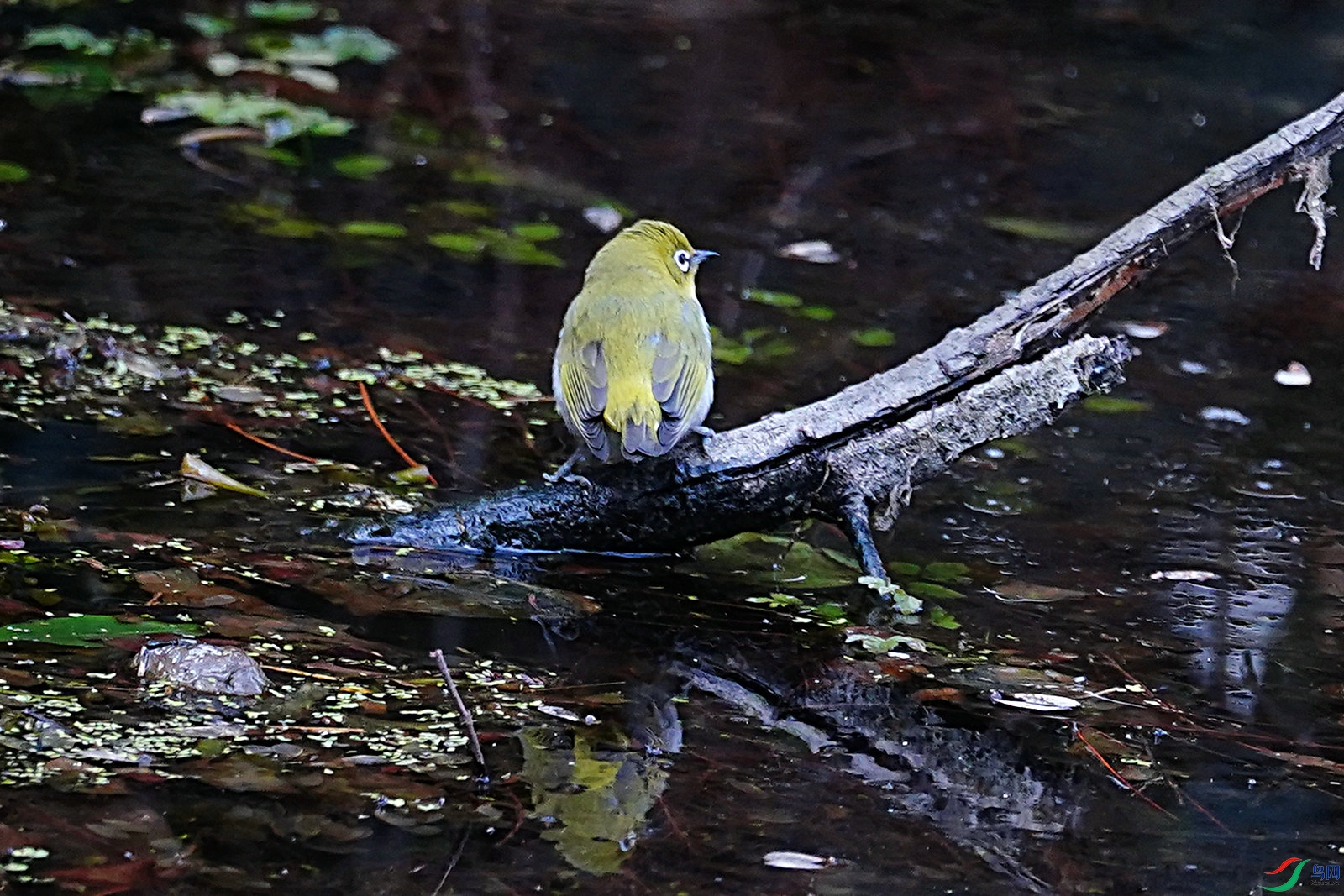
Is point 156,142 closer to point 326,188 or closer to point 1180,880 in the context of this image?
point 326,188

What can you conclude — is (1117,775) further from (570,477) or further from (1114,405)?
(1114,405)

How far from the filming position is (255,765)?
10.1ft

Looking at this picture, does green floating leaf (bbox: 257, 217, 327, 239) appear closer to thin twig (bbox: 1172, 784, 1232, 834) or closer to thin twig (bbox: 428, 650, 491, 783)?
thin twig (bbox: 428, 650, 491, 783)

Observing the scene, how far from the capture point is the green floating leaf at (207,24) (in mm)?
9797

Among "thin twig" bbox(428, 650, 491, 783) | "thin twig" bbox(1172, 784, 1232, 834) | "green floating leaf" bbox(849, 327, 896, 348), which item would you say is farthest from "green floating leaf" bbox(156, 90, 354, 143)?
"thin twig" bbox(1172, 784, 1232, 834)

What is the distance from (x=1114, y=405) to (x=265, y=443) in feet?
10.3

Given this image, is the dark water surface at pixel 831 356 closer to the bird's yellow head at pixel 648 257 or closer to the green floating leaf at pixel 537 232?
the green floating leaf at pixel 537 232

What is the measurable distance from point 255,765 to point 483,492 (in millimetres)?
1448

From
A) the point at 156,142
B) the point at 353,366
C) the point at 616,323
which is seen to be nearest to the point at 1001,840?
the point at 616,323

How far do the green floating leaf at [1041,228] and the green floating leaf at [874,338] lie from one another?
1744 millimetres

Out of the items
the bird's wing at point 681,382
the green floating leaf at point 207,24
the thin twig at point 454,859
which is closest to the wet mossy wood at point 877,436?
the bird's wing at point 681,382

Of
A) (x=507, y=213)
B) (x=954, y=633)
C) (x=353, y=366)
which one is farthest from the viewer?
(x=507, y=213)

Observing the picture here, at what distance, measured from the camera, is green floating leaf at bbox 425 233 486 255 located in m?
7.09

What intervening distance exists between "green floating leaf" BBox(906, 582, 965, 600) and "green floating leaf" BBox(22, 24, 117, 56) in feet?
20.5
